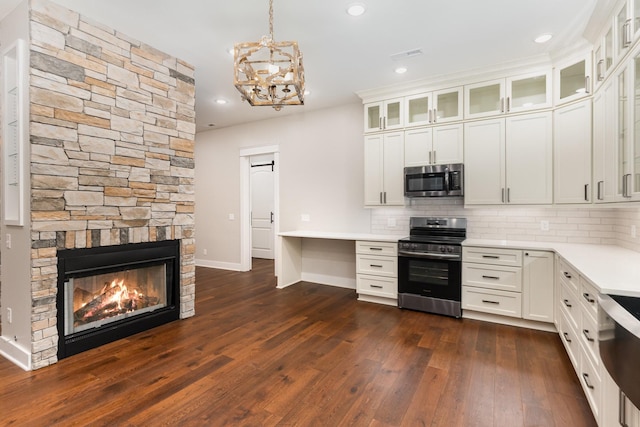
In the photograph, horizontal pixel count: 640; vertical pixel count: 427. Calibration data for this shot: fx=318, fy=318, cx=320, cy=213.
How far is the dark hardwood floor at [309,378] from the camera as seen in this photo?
2012 millimetres

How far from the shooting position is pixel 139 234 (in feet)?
10.7

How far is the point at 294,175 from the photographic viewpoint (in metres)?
5.69

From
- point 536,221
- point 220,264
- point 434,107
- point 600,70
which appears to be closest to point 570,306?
point 536,221

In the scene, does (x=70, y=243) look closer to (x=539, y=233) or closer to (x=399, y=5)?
(x=399, y=5)

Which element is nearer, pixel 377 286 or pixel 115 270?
pixel 115 270

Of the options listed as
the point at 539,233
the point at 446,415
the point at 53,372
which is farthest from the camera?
the point at 539,233

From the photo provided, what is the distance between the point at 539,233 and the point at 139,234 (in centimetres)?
451

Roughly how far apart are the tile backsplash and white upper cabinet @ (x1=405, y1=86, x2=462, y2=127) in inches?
42.2

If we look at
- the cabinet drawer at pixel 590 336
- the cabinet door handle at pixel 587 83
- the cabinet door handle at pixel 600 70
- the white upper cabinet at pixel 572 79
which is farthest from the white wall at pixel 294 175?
the cabinet drawer at pixel 590 336

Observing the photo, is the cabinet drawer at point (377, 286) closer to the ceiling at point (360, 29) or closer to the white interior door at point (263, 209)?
the ceiling at point (360, 29)

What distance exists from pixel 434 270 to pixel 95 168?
3730mm

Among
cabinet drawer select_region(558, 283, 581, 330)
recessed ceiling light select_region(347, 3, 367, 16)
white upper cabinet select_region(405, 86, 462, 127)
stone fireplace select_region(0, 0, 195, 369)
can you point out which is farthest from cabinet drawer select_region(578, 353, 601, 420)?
stone fireplace select_region(0, 0, 195, 369)

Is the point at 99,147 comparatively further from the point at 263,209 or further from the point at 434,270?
the point at 263,209

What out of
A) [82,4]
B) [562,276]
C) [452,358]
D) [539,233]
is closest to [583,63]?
[539,233]
